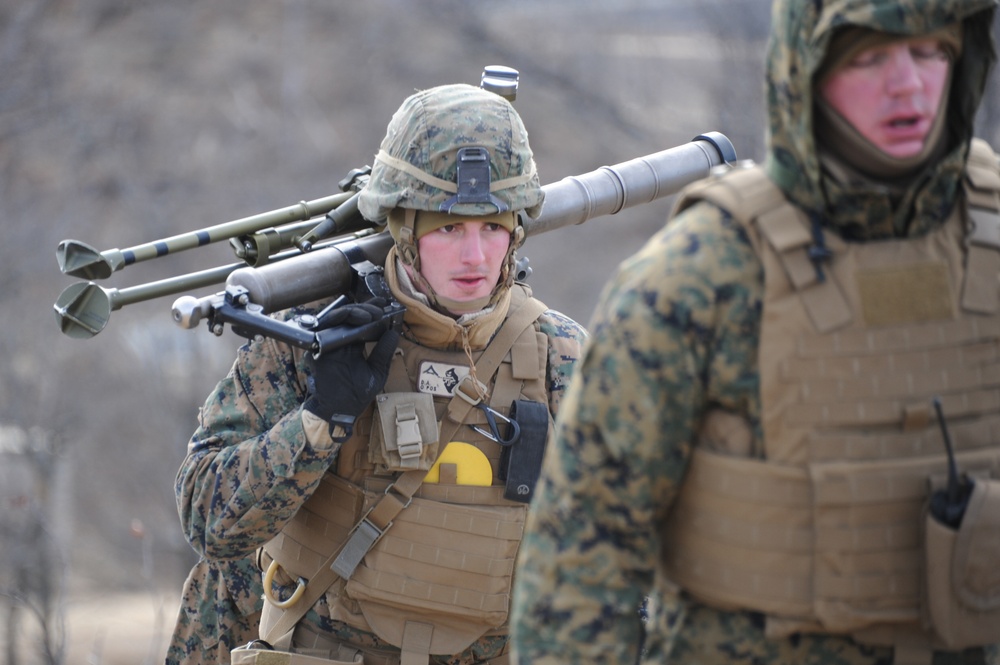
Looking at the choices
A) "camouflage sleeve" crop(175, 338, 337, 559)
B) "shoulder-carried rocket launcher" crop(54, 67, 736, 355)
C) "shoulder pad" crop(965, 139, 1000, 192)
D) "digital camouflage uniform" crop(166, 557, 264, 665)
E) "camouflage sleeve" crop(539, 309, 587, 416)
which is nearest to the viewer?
"shoulder pad" crop(965, 139, 1000, 192)

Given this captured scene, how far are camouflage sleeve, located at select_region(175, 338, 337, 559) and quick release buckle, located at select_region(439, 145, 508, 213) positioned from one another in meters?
0.65

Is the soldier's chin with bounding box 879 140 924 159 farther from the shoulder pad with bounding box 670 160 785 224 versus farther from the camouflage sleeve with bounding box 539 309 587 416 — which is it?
the camouflage sleeve with bounding box 539 309 587 416

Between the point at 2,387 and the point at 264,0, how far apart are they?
9.88m

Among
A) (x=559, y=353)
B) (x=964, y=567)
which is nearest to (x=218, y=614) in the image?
(x=559, y=353)

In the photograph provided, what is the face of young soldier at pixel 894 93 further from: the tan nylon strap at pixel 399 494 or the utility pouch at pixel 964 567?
the tan nylon strap at pixel 399 494

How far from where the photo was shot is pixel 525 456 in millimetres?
3846

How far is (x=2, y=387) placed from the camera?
12.1 m

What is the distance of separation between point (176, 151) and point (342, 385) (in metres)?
14.2

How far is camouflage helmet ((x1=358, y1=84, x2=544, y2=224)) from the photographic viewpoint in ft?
12.6

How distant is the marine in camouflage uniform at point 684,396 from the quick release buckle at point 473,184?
4.73ft

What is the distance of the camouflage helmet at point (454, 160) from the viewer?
3.83 meters

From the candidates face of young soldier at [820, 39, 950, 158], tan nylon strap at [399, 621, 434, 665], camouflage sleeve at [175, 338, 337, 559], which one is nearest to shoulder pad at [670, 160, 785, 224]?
face of young soldier at [820, 39, 950, 158]

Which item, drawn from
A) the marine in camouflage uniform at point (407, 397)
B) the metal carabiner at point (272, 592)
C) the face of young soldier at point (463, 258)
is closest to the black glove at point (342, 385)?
the marine in camouflage uniform at point (407, 397)

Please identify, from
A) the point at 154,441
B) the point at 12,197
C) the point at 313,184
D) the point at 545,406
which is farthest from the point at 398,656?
the point at 313,184
